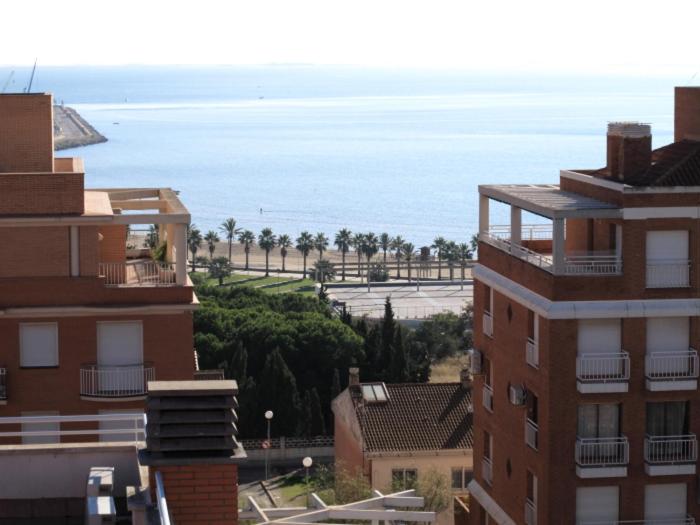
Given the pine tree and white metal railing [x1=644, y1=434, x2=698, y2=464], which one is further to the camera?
the pine tree

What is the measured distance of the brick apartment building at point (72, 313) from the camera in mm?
22547

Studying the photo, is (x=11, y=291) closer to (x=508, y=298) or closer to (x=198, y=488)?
(x=508, y=298)

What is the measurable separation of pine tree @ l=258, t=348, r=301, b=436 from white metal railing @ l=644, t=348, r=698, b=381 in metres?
23.4

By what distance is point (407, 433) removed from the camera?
108 ft

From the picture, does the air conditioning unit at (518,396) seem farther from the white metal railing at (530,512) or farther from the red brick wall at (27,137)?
the red brick wall at (27,137)

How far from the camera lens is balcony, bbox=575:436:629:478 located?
69.5 feet

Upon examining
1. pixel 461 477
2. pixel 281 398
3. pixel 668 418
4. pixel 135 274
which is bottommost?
pixel 281 398

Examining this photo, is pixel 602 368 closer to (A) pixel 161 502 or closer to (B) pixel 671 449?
(B) pixel 671 449

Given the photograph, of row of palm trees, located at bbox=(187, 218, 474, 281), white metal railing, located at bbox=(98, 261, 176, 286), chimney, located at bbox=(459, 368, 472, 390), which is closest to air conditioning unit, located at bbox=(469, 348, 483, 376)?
white metal railing, located at bbox=(98, 261, 176, 286)

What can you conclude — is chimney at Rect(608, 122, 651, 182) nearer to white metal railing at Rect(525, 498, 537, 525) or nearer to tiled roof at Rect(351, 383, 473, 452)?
white metal railing at Rect(525, 498, 537, 525)

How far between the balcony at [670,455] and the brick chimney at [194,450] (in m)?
12.8

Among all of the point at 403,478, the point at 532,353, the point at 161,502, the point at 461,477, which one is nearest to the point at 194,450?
the point at 161,502

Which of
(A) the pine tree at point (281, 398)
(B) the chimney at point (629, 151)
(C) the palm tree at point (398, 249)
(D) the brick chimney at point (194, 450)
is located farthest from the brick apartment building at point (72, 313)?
(C) the palm tree at point (398, 249)

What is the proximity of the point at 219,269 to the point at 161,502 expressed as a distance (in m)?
95.2
